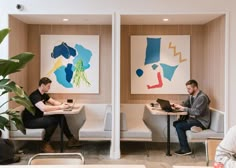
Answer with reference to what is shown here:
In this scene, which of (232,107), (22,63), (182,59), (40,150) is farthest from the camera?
(182,59)

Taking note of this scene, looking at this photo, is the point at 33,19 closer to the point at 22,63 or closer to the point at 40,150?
the point at 40,150

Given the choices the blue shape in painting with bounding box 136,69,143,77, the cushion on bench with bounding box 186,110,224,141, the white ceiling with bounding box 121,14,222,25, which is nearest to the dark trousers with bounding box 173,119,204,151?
the cushion on bench with bounding box 186,110,224,141

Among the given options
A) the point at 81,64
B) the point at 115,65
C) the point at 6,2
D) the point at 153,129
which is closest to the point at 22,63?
the point at 115,65

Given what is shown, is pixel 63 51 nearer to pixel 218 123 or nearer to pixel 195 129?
pixel 195 129

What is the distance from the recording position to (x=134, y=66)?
616cm

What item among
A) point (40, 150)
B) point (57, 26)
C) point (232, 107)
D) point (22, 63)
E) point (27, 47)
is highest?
point (57, 26)

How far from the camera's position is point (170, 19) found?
5527 millimetres

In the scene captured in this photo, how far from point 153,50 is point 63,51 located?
181cm

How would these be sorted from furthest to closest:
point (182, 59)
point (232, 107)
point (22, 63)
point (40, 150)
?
point (182, 59)
point (40, 150)
point (232, 107)
point (22, 63)

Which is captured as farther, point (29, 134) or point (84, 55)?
point (84, 55)

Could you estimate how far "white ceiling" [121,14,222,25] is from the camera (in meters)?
5.24

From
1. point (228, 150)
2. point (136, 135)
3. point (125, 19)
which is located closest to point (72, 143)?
point (136, 135)

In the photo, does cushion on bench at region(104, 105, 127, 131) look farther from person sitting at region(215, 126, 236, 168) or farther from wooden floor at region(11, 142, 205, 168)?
person sitting at region(215, 126, 236, 168)

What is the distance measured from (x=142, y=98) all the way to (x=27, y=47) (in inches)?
100
